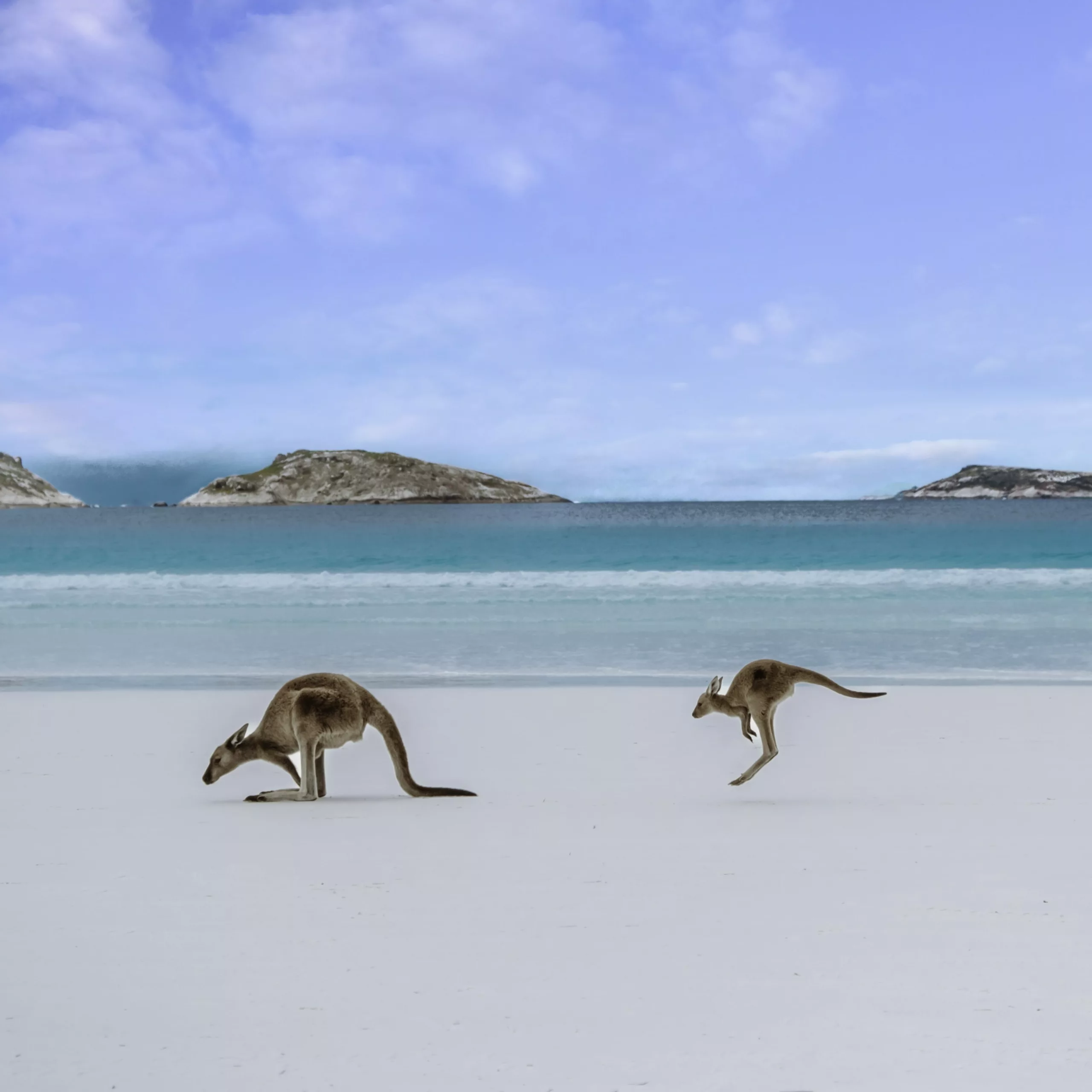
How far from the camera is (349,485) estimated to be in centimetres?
13712

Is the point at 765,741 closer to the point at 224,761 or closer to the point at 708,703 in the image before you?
the point at 708,703

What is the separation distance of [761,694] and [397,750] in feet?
5.15

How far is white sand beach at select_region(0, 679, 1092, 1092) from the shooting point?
2.36 m

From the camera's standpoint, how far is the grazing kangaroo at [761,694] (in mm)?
4805

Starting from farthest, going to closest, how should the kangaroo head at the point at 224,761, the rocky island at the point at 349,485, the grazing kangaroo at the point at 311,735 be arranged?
the rocky island at the point at 349,485, the kangaroo head at the point at 224,761, the grazing kangaroo at the point at 311,735

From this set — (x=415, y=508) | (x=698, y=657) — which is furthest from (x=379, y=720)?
(x=415, y=508)

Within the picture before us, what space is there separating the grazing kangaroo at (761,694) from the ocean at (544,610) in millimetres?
4457

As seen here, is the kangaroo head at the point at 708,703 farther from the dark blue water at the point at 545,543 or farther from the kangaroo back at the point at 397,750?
the dark blue water at the point at 545,543

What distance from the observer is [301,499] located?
138 m

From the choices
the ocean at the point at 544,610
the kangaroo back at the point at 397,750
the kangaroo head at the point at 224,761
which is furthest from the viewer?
the ocean at the point at 544,610

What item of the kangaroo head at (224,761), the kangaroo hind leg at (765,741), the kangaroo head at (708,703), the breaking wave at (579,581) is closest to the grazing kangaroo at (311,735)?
the kangaroo head at (224,761)

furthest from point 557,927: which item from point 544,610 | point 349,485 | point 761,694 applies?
point 349,485

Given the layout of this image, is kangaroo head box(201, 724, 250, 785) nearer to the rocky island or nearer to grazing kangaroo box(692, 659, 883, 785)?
grazing kangaroo box(692, 659, 883, 785)

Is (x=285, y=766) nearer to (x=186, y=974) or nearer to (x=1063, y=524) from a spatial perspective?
(x=186, y=974)
